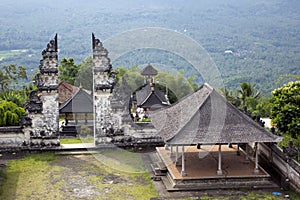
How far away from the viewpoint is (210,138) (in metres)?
12.8

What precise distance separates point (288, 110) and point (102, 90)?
27.2ft

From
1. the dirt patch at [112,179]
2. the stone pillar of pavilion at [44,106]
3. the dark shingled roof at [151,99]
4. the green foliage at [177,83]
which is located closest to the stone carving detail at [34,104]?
the stone pillar of pavilion at [44,106]

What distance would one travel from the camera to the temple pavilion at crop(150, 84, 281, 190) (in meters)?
12.8

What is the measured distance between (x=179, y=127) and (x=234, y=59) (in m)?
41.6

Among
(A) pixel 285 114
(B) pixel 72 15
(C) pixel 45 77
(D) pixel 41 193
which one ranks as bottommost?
(D) pixel 41 193

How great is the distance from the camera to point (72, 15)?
2896 inches

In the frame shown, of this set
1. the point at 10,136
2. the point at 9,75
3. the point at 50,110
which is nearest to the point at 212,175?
the point at 50,110

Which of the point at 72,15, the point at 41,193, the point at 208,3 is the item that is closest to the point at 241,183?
the point at 41,193

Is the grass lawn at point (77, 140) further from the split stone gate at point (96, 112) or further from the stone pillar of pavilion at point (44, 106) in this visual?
the stone pillar of pavilion at point (44, 106)

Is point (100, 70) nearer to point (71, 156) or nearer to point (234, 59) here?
point (71, 156)

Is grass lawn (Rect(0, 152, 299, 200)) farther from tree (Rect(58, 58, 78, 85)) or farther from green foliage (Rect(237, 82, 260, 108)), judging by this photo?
tree (Rect(58, 58, 78, 85))

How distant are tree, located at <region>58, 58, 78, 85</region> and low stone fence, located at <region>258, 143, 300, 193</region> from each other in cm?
→ 2064

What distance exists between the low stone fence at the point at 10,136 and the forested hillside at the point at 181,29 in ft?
32.0

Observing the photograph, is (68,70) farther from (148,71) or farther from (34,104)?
(34,104)
